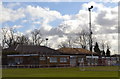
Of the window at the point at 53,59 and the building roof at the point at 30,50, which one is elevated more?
the building roof at the point at 30,50

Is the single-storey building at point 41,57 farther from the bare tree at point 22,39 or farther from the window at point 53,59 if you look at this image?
the bare tree at point 22,39

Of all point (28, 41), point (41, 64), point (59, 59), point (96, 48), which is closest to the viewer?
point (41, 64)

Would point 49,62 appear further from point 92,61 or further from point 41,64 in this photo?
point 92,61

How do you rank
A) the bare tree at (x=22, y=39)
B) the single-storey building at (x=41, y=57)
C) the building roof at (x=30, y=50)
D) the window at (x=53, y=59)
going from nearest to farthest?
1. the single-storey building at (x=41, y=57)
2. the window at (x=53, y=59)
3. the building roof at (x=30, y=50)
4. the bare tree at (x=22, y=39)

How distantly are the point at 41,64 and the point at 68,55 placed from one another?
1097 cm

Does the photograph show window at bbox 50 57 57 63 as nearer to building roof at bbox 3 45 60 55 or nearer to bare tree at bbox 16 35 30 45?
building roof at bbox 3 45 60 55

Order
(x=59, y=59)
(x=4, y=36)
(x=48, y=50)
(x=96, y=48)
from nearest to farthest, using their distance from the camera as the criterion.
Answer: (x=59, y=59)
(x=48, y=50)
(x=4, y=36)
(x=96, y=48)

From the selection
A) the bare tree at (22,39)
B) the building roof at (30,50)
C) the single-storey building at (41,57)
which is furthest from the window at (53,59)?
the bare tree at (22,39)

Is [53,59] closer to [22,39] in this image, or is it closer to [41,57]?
[41,57]

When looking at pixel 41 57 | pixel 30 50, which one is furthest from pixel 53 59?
pixel 30 50

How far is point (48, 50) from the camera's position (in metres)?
81.4

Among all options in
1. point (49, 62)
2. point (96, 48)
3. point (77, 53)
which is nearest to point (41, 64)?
point (49, 62)

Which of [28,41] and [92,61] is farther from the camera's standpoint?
[28,41]

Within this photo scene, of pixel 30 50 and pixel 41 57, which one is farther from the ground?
pixel 30 50
